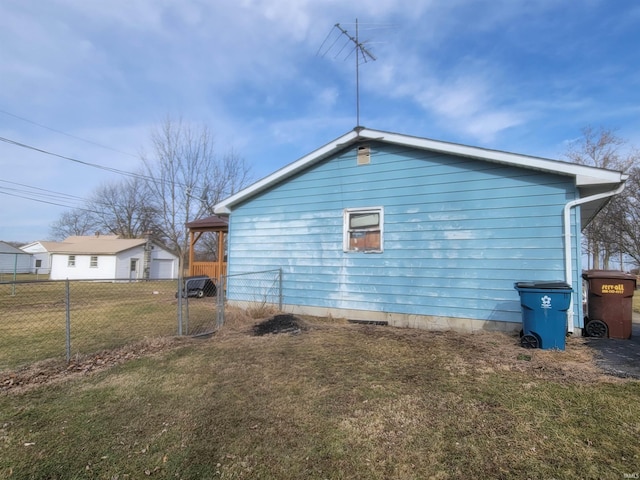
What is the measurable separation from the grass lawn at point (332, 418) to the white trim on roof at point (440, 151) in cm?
267

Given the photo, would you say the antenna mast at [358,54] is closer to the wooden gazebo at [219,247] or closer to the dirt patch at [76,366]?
the dirt patch at [76,366]

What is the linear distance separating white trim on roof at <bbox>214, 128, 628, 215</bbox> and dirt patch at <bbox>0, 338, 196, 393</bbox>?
4.33m

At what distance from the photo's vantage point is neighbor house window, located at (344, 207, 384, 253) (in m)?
7.23

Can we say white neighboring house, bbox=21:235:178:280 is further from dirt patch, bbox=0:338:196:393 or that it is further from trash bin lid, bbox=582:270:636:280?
trash bin lid, bbox=582:270:636:280

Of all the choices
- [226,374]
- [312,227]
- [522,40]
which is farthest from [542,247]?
[522,40]

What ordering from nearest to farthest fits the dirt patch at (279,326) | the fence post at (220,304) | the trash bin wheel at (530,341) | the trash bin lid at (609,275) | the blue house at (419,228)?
the trash bin wheel at (530,341), the trash bin lid at (609,275), the blue house at (419,228), the dirt patch at (279,326), the fence post at (220,304)

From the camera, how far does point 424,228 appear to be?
6703 mm

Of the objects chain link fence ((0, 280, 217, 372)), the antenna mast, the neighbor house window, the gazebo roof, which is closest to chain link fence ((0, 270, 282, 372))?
chain link fence ((0, 280, 217, 372))

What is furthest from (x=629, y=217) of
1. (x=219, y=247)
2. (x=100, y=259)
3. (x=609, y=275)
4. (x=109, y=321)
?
(x=100, y=259)

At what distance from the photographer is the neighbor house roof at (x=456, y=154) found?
5301 mm

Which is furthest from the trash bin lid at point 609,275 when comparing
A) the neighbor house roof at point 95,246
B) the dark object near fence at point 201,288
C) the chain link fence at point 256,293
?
the neighbor house roof at point 95,246

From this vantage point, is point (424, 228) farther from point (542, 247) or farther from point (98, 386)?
point (98, 386)

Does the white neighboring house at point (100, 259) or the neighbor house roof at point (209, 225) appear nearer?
the neighbor house roof at point (209, 225)

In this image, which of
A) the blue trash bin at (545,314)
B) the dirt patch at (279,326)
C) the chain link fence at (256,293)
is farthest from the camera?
the chain link fence at (256,293)
